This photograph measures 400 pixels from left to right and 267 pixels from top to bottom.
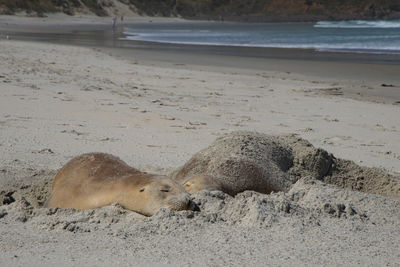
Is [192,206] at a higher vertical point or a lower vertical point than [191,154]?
higher

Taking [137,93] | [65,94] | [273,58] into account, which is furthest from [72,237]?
[273,58]

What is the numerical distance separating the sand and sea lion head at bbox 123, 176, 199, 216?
0.08 meters

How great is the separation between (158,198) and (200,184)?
63 centimetres

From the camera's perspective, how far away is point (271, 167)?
4633mm

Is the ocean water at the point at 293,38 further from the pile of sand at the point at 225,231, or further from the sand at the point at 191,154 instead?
the pile of sand at the point at 225,231

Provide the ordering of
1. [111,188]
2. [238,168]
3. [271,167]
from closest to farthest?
[111,188] → [238,168] → [271,167]

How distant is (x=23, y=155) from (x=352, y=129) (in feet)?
14.0

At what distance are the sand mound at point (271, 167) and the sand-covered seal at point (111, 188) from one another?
75 centimetres

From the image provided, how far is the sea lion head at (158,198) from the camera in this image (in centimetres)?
359

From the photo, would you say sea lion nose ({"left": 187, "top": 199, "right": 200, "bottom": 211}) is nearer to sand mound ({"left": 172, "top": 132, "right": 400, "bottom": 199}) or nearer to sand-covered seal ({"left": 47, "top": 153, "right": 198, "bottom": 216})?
sand-covered seal ({"left": 47, "top": 153, "right": 198, "bottom": 216})

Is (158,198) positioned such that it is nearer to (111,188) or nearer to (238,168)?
(111,188)

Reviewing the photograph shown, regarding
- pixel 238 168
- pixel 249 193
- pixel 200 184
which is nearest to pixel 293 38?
pixel 238 168

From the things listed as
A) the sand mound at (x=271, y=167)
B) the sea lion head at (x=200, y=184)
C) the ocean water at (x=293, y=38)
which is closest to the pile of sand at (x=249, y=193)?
the sand mound at (x=271, y=167)

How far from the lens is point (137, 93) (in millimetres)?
9672
